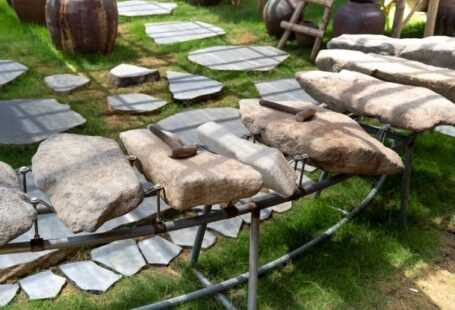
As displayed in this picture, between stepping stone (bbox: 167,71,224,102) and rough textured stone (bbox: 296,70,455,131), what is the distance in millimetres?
2187

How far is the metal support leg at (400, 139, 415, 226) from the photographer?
3441 millimetres

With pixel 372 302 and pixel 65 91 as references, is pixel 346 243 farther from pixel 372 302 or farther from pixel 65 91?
pixel 65 91

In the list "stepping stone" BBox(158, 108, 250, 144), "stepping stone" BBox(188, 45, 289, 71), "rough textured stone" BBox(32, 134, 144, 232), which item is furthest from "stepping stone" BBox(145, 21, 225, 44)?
"rough textured stone" BBox(32, 134, 144, 232)

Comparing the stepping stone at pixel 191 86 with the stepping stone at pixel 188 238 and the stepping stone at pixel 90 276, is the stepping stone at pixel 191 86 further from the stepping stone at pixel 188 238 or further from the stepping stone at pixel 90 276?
the stepping stone at pixel 90 276

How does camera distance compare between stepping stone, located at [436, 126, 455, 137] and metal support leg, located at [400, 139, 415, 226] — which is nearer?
metal support leg, located at [400, 139, 415, 226]

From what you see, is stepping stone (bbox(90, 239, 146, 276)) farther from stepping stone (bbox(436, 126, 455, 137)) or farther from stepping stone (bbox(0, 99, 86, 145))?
stepping stone (bbox(436, 126, 455, 137))

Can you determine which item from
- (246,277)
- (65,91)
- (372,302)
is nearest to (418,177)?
(372,302)

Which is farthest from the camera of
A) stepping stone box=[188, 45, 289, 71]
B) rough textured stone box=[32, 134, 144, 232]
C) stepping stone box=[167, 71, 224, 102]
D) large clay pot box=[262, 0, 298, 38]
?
large clay pot box=[262, 0, 298, 38]

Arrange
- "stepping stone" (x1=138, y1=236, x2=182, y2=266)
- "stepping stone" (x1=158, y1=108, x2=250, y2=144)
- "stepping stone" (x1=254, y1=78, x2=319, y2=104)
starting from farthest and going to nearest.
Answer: "stepping stone" (x1=254, y1=78, x2=319, y2=104) → "stepping stone" (x1=158, y1=108, x2=250, y2=144) → "stepping stone" (x1=138, y1=236, x2=182, y2=266)

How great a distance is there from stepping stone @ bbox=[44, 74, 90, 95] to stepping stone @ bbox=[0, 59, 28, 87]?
0.33 meters

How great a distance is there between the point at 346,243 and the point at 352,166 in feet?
3.48

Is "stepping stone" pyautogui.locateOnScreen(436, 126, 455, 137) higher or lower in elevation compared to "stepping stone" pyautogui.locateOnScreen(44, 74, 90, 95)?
lower

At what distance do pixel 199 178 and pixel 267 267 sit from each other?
1225mm

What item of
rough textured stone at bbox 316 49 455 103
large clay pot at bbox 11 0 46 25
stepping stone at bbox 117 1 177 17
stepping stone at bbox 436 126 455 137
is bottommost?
stepping stone at bbox 436 126 455 137
